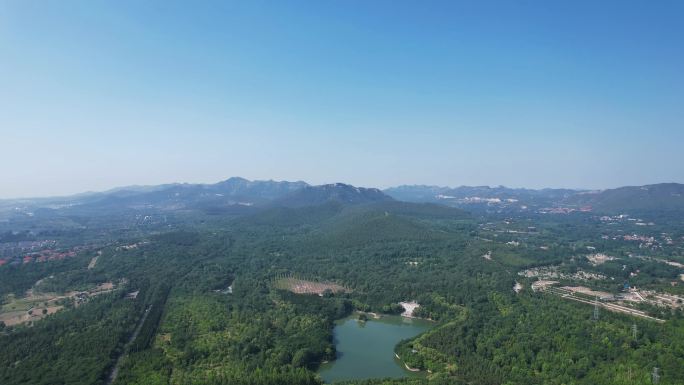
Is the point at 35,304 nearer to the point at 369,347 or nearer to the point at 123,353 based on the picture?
the point at 123,353

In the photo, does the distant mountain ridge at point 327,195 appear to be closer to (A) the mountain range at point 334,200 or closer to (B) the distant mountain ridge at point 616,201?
(A) the mountain range at point 334,200

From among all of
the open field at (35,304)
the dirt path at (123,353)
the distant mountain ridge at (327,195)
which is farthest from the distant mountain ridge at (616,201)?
the open field at (35,304)

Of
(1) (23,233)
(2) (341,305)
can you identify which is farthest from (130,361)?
(1) (23,233)

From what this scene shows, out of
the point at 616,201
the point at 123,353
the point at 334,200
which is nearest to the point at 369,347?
the point at 123,353

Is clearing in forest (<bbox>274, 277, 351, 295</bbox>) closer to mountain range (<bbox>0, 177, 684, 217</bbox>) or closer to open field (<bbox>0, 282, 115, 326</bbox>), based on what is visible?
open field (<bbox>0, 282, 115, 326</bbox>)

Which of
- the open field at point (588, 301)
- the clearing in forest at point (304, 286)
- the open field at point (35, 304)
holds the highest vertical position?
the open field at point (588, 301)

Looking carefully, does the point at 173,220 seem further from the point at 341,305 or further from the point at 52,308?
the point at 341,305
